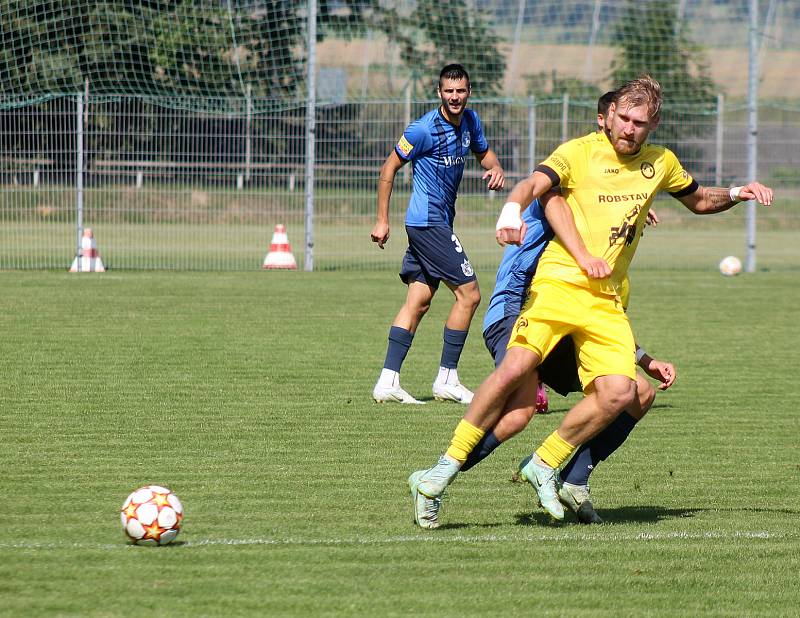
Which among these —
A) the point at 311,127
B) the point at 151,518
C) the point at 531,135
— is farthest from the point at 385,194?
the point at 531,135

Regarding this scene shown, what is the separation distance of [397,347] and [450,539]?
12.5ft

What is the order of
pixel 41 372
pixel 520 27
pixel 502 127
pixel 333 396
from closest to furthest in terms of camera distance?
pixel 333 396, pixel 41 372, pixel 502 127, pixel 520 27

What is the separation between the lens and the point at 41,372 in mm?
9805

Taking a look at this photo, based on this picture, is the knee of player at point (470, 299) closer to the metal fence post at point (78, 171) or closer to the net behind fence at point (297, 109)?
the net behind fence at point (297, 109)

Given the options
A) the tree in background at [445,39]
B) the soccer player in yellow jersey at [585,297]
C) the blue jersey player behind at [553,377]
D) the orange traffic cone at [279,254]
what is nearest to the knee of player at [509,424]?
the blue jersey player behind at [553,377]

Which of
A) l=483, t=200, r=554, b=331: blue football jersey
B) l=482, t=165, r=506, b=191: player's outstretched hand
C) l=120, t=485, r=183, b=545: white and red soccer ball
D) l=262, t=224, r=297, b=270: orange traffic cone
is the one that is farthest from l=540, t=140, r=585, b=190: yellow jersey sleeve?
l=262, t=224, r=297, b=270: orange traffic cone

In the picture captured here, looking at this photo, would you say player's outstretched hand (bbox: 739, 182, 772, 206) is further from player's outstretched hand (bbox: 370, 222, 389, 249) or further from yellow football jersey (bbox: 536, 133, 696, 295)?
player's outstretched hand (bbox: 370, 222, 389, 249)

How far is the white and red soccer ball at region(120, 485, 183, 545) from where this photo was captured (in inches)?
198

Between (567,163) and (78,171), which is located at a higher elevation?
(567,163)

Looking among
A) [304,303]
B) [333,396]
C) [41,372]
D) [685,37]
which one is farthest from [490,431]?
[685,37]

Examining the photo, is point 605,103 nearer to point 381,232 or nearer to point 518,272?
point 518,272

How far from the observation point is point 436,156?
9.18m

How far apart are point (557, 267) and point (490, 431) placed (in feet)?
2.54

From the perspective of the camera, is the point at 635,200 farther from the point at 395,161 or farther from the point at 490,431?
the point at 395,161
